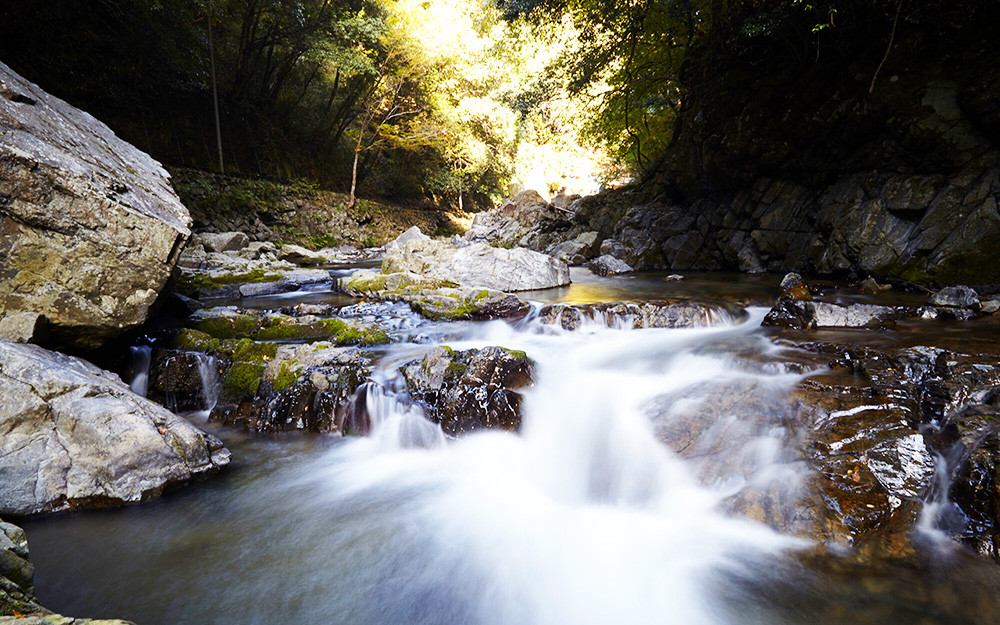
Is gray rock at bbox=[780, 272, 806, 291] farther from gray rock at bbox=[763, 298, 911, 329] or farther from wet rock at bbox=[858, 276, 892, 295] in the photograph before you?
gray rock at bbox=[763, 298, 911, 329]

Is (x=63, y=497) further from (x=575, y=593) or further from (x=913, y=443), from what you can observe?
(x=913, y=443)

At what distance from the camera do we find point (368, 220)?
22.9m

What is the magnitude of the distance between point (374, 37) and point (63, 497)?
1908 cm

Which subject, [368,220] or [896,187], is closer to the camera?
[896,187]

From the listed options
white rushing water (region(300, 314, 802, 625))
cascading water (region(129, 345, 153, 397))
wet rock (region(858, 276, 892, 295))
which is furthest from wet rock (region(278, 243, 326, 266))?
wet rock (region(858, 276, 892, 295))

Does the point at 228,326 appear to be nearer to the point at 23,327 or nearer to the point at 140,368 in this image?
the point at 140,368

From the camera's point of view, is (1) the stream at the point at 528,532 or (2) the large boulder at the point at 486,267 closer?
(1) the stream at the point at 528,532

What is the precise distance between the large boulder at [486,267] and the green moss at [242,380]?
5.14m

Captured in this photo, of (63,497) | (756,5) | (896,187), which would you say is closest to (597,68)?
(756,5)

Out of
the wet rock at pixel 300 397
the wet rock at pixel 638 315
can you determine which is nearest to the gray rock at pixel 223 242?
the wet rock at pixel 300 397

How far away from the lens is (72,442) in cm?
315

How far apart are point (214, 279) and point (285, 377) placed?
19.3 ft

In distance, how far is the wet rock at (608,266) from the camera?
13414 mm

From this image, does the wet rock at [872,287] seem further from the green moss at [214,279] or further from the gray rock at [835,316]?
the green moss at [214,279]
